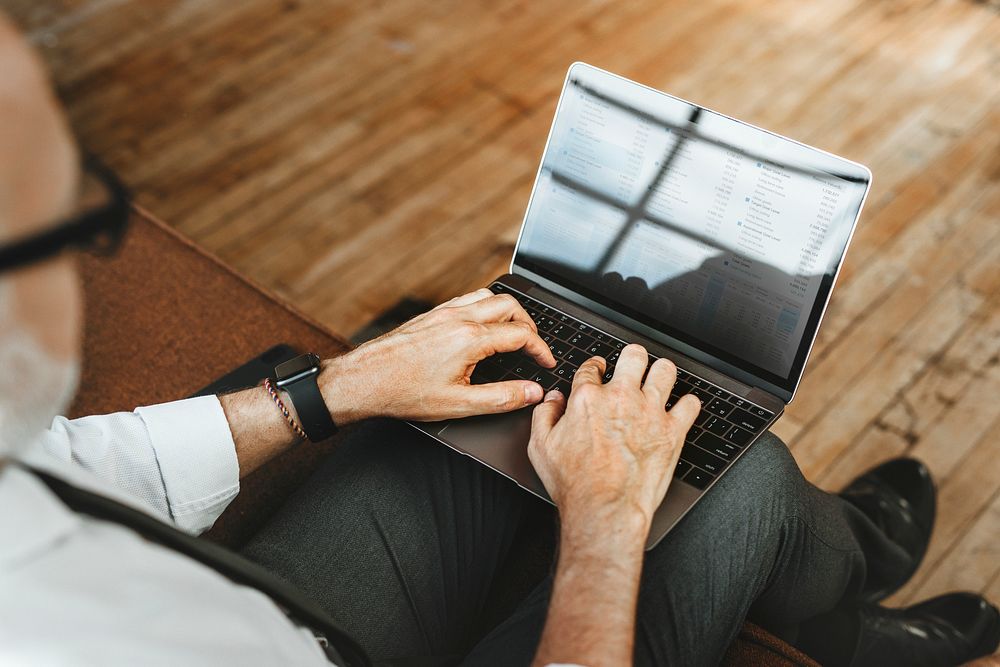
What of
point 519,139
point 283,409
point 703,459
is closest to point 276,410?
point 283,409

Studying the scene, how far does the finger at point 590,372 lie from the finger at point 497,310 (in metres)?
0.07

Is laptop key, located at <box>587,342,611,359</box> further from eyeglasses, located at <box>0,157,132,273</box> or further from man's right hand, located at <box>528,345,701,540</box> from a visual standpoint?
eyeglasses, located at <box>0,157,132,273</box>

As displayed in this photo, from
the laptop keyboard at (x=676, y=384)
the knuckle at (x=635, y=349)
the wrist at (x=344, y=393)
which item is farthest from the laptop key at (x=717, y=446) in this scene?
the wrist at (x=344, y=393)

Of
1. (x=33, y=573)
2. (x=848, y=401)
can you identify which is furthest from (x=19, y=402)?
(x=848, y=401)

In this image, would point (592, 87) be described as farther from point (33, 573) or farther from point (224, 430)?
point (33, 573)

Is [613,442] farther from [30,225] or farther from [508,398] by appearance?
[30,225]

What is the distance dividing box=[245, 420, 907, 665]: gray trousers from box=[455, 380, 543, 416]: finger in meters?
0.07

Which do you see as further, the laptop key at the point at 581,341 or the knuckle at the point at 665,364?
the laptop key at the point at 581,341

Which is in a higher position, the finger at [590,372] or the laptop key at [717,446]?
the finger at [590,372]

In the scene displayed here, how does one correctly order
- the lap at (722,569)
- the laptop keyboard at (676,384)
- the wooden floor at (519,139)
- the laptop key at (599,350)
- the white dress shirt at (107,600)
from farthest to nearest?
the wooden floor at (519,139) → the laptop key at (599,350) → the laptop keyboard at (676,384) → the lap at (722,569) → the white dress shirt at (107,600)

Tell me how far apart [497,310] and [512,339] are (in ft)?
0.14

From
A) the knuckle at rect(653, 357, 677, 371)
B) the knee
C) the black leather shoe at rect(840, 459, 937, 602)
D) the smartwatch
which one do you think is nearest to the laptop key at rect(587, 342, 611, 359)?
the knuckle at rect(653, 357, 677, 371)

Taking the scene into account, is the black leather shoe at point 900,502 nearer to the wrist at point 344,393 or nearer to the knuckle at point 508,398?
the knuckle at point 508,398

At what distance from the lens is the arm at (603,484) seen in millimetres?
764
